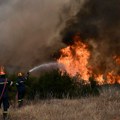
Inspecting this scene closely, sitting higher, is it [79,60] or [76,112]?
[79,60]

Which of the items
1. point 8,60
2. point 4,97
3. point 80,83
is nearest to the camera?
point 4,97

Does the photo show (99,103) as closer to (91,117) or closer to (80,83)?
(91,117)

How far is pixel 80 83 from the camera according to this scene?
75.9ft

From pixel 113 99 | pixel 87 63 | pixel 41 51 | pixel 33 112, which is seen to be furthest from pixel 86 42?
pixel 33 112

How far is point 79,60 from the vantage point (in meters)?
Answer: 31.0

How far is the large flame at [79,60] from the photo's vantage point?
30.3m

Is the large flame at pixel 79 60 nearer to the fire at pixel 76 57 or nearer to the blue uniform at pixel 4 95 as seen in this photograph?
the fire at pixel 76 57

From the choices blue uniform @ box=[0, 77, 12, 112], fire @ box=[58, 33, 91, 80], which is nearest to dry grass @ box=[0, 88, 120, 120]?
blue uniform @ box=[0, 77, 12, 112]

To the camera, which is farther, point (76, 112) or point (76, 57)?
point (76, 57)

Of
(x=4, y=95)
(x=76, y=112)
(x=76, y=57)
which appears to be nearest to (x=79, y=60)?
(x=76, y=57)

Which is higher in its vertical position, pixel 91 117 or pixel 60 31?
pixel 60 31

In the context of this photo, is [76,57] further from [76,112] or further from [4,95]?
[4,95]

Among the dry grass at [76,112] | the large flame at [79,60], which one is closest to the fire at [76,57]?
the large flame at [79,60]

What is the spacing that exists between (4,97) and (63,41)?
754 inches
